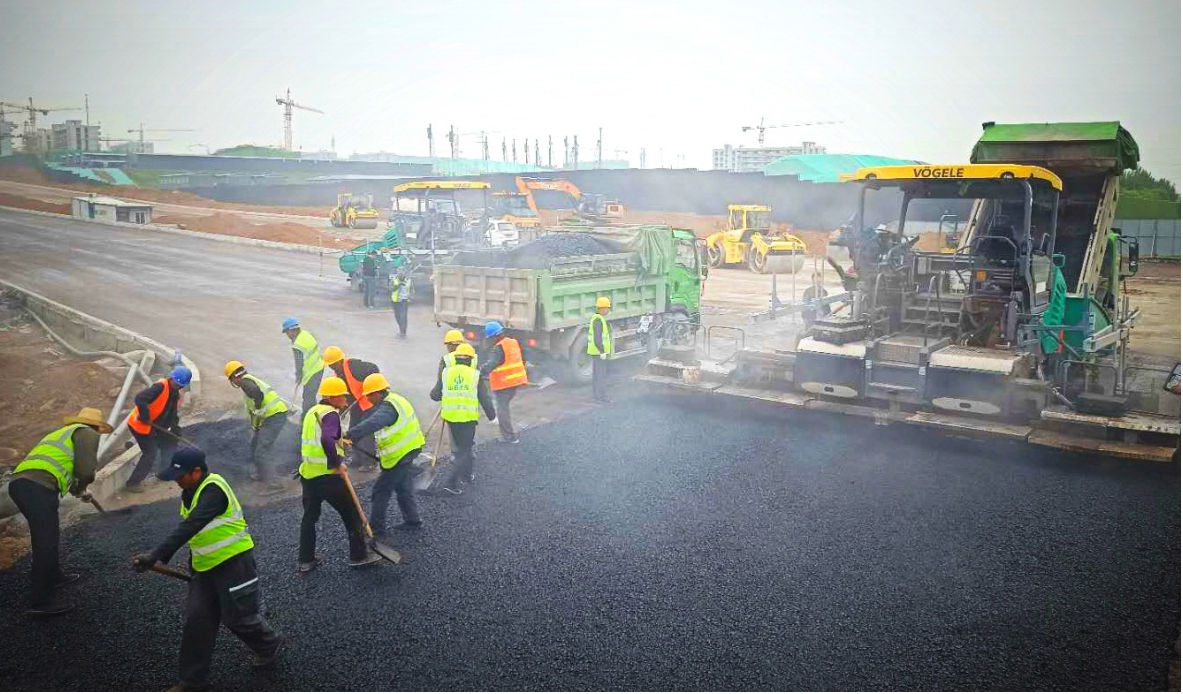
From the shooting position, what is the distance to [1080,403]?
833 centimetres

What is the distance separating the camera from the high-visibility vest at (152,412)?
7.52 meters

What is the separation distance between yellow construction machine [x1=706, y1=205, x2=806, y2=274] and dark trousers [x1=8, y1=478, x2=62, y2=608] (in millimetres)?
21443

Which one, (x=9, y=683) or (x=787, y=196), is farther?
(x=787, y=196)

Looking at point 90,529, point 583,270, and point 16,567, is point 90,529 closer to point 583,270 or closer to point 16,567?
point 16,567

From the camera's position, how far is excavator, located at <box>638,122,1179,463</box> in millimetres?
8289

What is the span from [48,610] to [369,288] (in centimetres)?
1289

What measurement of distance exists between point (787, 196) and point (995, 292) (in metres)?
29.6

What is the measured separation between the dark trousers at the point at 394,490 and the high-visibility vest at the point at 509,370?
2345 millimetres

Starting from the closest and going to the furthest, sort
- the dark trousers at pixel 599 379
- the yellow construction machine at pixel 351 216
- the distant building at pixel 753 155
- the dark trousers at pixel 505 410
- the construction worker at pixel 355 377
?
1. the construction worker at pixel 355 377
2. the dark trousers at pixel 505 410
3. the dark trousers at pixel 599 379
4. the yellow construction machine at pixel 351 216
5. the distant building at pixel 753 155

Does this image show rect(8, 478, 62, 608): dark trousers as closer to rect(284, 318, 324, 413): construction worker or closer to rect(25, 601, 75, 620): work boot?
rect(25, 601, 75, 620): work boot

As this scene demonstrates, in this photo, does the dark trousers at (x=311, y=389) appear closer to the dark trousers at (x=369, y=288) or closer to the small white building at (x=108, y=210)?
the dark trousers at (x=369, y=288)

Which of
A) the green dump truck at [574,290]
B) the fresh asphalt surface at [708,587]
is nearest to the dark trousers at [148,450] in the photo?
the fresh asphalt surface at [708,587]

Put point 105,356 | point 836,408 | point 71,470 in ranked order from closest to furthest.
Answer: point 71,470 < point 836,408 < point 105,356

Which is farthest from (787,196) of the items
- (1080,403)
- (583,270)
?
(1080,403)
